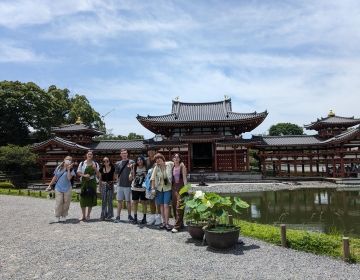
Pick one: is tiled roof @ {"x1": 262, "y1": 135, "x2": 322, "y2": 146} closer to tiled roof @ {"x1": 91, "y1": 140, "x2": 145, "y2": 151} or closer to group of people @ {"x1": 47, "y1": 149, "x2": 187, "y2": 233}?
tiled roof @ {"x1": 91, "y1": 140, "x2": 145, "y2": 151}

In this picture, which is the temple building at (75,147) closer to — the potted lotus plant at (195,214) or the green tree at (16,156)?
the green tree at (16,156)

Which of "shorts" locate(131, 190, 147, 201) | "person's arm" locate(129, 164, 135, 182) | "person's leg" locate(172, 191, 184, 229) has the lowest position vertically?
"person's leg" locate(172, 191, 184, 229)

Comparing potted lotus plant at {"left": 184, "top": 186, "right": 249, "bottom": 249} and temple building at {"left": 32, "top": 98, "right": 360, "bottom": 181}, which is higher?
temple building at {"left": 32, "top": 98, "right": 360, "bottom": 181}

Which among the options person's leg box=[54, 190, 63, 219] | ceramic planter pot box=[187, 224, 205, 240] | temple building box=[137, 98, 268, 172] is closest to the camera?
ceramic planter pot box=[187, 224, 205, 240]

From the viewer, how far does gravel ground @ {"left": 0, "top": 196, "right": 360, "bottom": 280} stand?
5.58 meters

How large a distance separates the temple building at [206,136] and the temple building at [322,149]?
223cm

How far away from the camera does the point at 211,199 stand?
7312 mm

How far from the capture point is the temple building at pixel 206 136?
106ft

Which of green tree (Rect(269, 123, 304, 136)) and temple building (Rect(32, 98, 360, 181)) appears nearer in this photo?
temple building (Rect(32, 98, 360, 181))

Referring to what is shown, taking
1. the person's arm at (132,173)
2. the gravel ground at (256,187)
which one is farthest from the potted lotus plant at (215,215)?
the gravel ground at (256,187)

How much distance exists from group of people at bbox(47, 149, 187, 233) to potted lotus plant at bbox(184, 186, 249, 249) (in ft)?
3.28

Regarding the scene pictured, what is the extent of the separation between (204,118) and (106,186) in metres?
24.5

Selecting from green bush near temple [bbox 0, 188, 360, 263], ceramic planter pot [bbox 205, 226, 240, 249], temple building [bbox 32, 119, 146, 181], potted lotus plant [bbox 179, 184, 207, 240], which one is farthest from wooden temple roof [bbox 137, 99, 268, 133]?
ceramic planter pot [bbox 205, 226, 240, 249]

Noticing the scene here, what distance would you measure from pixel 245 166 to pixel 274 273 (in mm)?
26741
